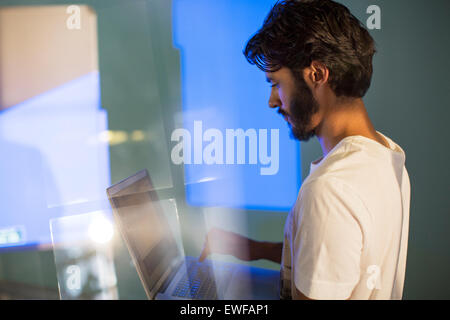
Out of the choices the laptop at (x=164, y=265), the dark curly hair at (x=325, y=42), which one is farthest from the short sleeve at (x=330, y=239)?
the laptop at (x=164, y=265)

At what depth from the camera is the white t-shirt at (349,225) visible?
62 centimetres

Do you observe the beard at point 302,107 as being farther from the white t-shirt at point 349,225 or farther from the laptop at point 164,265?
the laptop at point 164,265

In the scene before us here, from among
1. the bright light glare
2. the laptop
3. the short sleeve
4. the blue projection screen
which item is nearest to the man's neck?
the short sleeve

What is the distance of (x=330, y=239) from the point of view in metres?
0.61

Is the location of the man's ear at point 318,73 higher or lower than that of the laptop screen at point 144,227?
higher

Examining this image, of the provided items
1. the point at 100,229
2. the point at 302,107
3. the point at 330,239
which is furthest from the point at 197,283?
the point at 302,107

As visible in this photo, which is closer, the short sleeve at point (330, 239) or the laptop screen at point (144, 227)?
the short sleeve at point (330, 239)

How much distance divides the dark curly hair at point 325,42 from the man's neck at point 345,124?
4 centimetres

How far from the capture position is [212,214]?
4.39 feet

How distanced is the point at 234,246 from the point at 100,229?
66cm

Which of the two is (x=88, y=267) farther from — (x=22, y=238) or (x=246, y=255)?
(x=246, y=255)

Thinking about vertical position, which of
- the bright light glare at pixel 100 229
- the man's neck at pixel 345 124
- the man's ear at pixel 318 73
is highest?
the man's ear at pixel 318 73

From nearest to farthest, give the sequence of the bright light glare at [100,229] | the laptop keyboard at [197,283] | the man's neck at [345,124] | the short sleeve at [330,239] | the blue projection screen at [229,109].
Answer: the short sleeve at [330,239], the man's neck at [345,124], the laptop keyboard at [197,283], the blue projection screen at [229,109], the bright light glare at [100,229]

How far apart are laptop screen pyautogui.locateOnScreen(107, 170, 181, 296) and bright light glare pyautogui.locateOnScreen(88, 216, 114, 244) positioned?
310 millimetres
